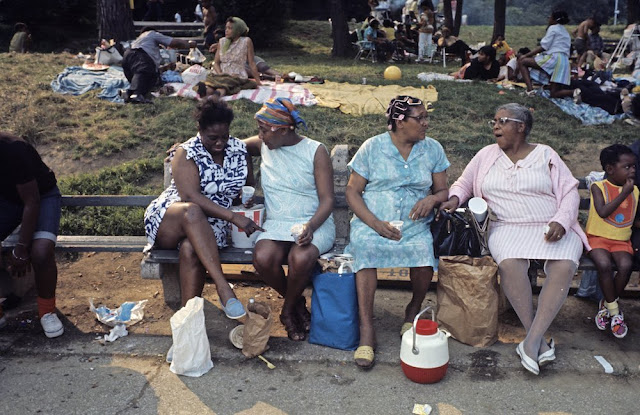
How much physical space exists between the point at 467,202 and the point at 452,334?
3.18 ft

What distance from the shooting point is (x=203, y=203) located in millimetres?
4246

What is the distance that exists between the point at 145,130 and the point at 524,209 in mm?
5546

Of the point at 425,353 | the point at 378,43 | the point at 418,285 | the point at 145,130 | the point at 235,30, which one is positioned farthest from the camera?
the point at 378,43

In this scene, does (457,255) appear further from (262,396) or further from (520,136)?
(262,396)

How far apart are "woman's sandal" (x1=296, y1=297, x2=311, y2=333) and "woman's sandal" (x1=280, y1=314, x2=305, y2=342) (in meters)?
0.06

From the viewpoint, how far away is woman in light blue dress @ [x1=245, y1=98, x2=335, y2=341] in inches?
163

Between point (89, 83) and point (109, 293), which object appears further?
Result: point (89, 83)

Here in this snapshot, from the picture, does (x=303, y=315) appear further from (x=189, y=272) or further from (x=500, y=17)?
(x=500, y=17)

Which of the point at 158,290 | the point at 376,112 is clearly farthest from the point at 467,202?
the point at 376,112

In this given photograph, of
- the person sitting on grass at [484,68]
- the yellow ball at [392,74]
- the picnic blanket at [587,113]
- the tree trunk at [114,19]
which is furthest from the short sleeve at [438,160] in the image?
the tree trunk at [114,19]

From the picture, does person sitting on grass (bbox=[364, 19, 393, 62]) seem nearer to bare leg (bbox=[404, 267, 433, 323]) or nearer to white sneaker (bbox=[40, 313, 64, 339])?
bare leg (bbox=[404, 267, 433, 323])

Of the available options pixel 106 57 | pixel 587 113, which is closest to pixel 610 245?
pixel 587 113

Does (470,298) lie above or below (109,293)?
above

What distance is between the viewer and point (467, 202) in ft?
15.1
